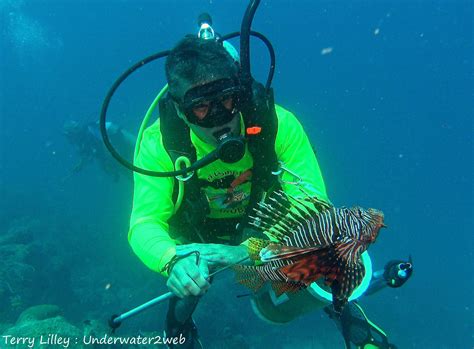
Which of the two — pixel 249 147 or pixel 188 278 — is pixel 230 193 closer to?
pixel 249 147

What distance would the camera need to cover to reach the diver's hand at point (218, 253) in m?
2.15

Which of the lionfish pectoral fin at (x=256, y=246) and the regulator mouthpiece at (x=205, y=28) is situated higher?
the regulator mouthpiece at (x=205, y=28)

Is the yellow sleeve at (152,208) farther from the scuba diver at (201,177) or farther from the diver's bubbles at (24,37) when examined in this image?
the diver's bubbles at (24,37)

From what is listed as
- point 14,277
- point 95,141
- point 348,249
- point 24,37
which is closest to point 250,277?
point 348,249

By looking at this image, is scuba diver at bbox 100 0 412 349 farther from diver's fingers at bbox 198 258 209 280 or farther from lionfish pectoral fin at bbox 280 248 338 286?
lionfish pectoral fin at bbox 280 248 338 286

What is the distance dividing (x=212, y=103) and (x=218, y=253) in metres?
1.03

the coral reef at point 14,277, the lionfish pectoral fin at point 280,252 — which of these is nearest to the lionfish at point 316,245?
the lionfish pectoral fin at point 280,252

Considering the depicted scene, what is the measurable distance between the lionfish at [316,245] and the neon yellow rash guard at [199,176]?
857 mm

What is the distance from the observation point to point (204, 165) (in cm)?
251

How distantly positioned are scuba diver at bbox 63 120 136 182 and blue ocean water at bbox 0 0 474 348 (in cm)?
131

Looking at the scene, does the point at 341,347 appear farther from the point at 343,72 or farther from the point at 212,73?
the point at 343,72

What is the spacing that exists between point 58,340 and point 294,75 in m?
65.7

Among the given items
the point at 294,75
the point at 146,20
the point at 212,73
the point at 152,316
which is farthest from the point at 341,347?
the point at 146,20

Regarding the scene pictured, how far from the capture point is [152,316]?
27.0 feet
